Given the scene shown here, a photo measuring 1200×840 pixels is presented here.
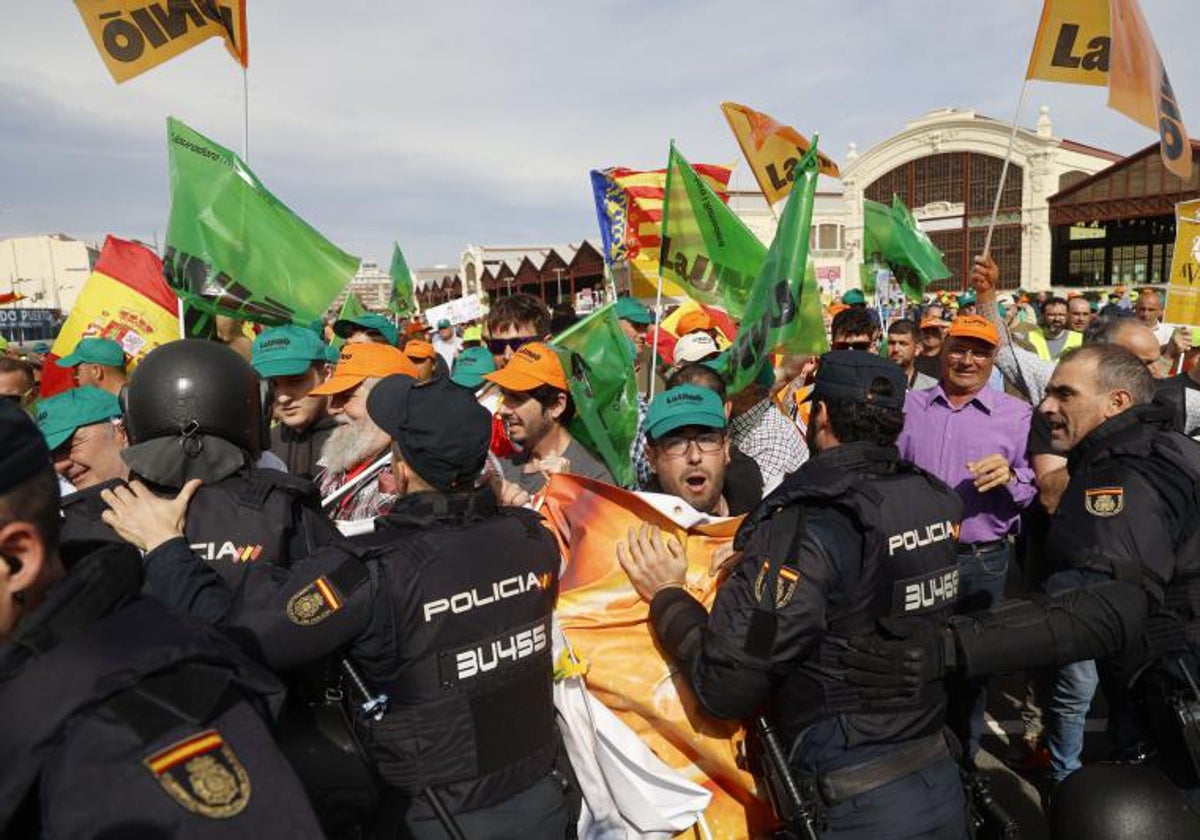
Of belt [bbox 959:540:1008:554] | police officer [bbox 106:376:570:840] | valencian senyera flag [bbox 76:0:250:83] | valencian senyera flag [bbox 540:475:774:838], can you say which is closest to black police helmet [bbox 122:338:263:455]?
police officer [bbox 106:376:570:840]

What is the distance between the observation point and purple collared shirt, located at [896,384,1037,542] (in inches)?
166

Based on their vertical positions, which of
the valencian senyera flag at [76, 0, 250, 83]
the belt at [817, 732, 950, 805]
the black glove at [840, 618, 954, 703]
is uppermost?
the valencian senyera flag at [76, 0, 250, 83]

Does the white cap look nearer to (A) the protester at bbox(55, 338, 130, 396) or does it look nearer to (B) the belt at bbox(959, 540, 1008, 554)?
(B) the belt at bbox(959, 540, 1008, 554)

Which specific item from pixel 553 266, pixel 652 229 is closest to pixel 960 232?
pixel 553 266

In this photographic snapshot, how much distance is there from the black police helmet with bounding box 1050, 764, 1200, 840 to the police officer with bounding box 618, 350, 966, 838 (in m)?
0.41

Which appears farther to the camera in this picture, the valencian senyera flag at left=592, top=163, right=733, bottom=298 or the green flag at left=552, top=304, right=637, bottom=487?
the valencian senyera flag at left=592, top=163, right=733, bottom=298

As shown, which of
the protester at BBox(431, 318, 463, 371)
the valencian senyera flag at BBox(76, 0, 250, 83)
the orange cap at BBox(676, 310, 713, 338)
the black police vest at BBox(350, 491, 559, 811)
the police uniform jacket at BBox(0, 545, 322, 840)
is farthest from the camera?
the protester at BBox(431, 318, 463, 371)

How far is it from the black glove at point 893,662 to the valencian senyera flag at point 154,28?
5.32 metres

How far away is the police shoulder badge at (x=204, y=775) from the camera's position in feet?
3.48

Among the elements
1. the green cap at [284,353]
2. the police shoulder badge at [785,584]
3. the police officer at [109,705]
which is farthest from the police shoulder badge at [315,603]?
the green cap at [284,353]

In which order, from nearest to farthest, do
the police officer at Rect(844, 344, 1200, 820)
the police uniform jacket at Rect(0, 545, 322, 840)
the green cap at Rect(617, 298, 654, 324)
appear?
the police uniform jacket at Rect(0, 545, 322, 840), the police officer at Rect(844, 344, 1200, 820), the green cap at Rect(617, 298, 654, 324)

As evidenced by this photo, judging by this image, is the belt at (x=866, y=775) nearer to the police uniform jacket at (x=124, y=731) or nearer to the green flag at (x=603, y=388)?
the police uniform jacket at (x=124, y=731)

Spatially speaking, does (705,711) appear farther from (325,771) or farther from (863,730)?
(325,771)

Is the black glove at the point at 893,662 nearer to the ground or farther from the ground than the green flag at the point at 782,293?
nearer to the ground
